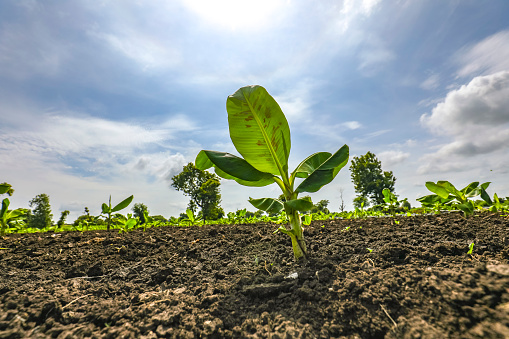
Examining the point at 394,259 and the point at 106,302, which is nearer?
the point at 106,302

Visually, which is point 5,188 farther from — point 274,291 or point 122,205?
point 274,291

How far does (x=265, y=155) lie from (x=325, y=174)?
21.2 inches

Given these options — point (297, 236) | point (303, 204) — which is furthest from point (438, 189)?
point (303, 204)

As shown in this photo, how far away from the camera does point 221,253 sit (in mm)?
2547

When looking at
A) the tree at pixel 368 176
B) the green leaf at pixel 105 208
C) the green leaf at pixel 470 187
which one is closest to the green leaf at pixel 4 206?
the green leaf at pixel 105 208

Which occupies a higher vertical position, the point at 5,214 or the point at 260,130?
the point at 260,130

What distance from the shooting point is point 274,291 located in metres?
1.67

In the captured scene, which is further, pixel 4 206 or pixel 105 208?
pixel 105 208

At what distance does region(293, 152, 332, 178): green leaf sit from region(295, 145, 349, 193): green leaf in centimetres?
25

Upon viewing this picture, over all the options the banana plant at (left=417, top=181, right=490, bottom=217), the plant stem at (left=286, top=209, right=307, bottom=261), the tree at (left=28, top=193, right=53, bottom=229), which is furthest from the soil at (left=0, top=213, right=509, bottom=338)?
the tree at (left=28, top=193, right=53, bottom=229)

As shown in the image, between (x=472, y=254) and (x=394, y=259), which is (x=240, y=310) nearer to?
(x=394, y=259)

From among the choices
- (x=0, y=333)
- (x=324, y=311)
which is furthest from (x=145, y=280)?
(x=324, y=311)

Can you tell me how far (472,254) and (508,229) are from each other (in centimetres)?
115

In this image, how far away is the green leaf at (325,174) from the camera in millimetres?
2062
